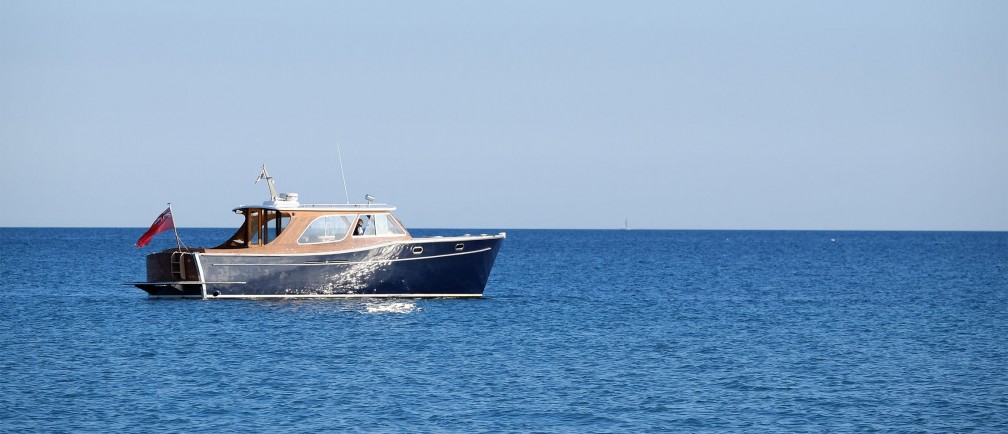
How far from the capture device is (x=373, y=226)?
3984cm

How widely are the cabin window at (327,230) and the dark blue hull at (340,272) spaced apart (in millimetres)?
718

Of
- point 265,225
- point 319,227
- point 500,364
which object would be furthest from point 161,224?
point 500,364

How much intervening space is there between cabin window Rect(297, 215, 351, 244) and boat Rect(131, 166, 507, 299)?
31mm

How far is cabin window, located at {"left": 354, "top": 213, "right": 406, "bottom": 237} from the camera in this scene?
1567 inches

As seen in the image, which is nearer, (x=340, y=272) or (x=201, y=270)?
(x=201, y=270)

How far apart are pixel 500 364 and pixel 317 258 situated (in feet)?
40.4

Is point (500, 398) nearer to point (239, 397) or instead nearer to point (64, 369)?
point (239, 397)

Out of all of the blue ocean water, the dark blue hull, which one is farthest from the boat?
the blue ocean water

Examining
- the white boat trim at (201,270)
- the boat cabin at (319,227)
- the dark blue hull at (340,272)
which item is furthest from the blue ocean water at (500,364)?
the boat cabin at (319,227)

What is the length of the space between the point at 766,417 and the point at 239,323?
58.5ft

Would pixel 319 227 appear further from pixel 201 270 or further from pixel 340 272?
pixel 201 270

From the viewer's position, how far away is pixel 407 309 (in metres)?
38.8

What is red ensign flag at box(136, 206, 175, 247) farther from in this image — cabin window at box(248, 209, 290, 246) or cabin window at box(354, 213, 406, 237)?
cabin window at box(354, 213, 406, 237)

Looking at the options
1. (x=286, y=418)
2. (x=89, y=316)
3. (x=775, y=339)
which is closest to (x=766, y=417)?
(x=286, y=418)
